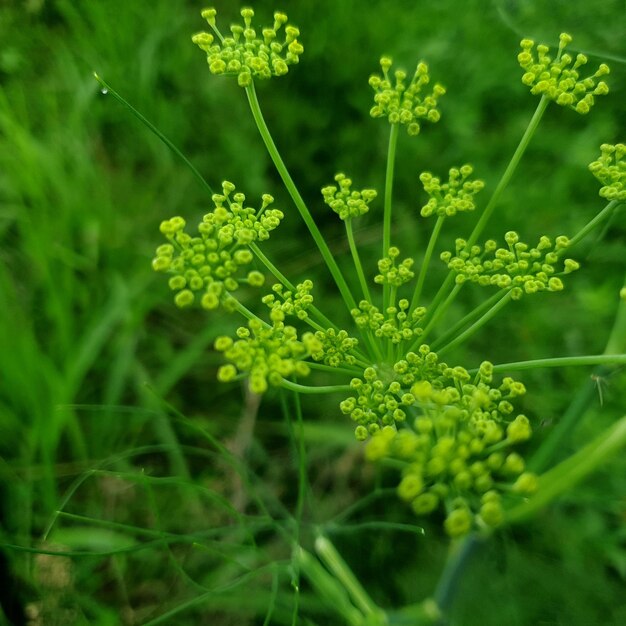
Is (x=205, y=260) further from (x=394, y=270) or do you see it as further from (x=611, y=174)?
(x=611, y=174)

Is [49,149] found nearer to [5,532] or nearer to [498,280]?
[5,532]

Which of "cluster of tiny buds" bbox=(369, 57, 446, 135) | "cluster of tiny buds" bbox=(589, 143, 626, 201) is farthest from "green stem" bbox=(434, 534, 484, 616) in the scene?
"cluster of tiny buds" bbox=(369, 57, 446, 135)

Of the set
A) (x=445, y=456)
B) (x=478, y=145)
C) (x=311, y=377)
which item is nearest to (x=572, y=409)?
(x=445, y=456)

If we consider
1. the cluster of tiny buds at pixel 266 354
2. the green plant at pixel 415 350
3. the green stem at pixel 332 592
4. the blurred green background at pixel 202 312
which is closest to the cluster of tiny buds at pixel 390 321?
the green plant at pixel 415 350

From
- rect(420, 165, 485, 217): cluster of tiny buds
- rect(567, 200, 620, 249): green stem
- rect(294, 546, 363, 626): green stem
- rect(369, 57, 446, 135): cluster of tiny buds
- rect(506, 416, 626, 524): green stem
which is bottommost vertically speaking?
rect(294, 546, 363, 626): green stem

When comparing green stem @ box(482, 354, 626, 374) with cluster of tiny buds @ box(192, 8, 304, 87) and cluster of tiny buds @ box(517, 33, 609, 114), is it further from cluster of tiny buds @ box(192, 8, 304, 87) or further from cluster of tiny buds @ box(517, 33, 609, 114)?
cluster of tiny buds @ box(192, 8, 304, 87)

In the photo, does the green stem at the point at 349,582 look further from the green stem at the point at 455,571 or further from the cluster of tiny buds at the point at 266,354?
the cluster of tiny buds at the point at 266,354

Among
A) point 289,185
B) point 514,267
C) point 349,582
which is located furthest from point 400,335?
point 349,582
